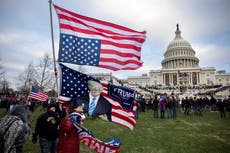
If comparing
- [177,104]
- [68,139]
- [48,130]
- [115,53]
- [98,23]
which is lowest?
[68,139]

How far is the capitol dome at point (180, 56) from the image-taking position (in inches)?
4518

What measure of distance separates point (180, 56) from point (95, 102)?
118139 millimetres

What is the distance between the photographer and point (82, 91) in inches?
196

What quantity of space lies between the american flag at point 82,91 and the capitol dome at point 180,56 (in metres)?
117

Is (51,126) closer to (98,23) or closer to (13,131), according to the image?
(13,131)

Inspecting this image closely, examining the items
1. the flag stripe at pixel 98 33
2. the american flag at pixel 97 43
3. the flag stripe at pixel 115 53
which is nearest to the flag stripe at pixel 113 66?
the american flag at pixel 97 43

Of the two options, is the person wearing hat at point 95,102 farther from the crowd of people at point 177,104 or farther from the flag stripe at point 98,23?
the crowd of people at point 177,104

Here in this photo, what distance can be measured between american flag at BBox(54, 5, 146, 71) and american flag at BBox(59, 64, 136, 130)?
0.36 m

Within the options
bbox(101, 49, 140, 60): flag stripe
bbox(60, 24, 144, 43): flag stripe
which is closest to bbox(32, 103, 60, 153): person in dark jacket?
bbox(101, 49, 140, 60): flag stripe

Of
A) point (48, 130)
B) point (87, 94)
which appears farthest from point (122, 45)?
point (48, 130)

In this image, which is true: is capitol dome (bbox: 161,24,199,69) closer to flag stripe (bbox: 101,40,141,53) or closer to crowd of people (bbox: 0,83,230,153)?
flag stripe (bbox: 101,40,141,53)

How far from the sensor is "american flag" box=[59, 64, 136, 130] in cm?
477

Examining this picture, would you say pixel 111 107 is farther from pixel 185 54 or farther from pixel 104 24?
pixel 185 54

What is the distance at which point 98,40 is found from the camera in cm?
515
